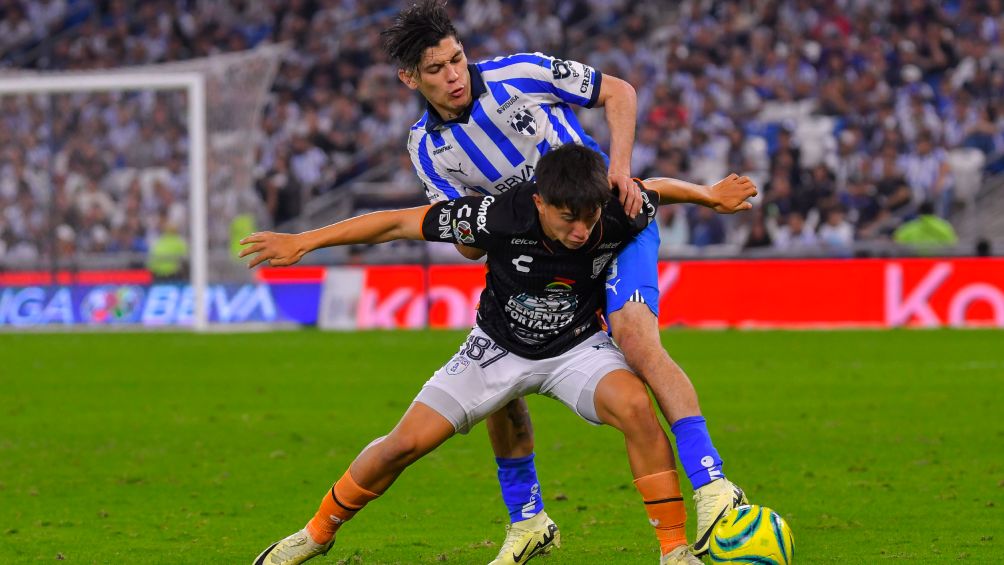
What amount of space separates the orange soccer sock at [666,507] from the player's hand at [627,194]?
960mm

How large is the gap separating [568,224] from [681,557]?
124 cm

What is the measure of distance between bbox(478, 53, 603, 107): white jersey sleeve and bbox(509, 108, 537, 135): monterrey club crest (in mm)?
106

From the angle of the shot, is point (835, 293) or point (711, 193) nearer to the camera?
point (711, 193)

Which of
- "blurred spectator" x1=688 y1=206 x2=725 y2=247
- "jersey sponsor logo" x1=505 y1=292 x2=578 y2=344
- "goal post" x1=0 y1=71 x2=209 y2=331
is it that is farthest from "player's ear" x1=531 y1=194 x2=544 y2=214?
"blurred spectator" x1=688 y1=206 x2=725 y2=247

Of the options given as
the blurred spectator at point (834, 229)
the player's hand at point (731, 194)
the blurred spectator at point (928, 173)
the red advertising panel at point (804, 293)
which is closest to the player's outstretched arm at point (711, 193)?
the player's hand at point (731, 194)

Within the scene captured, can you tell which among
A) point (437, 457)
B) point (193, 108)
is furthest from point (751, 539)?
point (193, 108)

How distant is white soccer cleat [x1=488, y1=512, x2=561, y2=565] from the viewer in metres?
5.91

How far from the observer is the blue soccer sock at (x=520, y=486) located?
6.09 meters

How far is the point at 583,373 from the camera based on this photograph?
540cm

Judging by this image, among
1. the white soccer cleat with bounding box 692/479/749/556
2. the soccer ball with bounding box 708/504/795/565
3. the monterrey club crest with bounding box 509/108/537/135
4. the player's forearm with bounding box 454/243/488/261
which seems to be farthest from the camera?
the monterrey club crest with bounding box 509/108/537/135

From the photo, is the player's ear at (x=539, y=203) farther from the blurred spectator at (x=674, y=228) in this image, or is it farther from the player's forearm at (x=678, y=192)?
the blurred spectator at (x=674, y=228)

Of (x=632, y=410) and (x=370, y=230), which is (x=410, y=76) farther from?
(x=632, y=410)

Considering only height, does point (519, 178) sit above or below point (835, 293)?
above

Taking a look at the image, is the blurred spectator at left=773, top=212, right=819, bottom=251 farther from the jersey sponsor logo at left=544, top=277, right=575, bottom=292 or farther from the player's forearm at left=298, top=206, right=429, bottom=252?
the player's forearm at left=298, top=206, right=429, bottom=252
